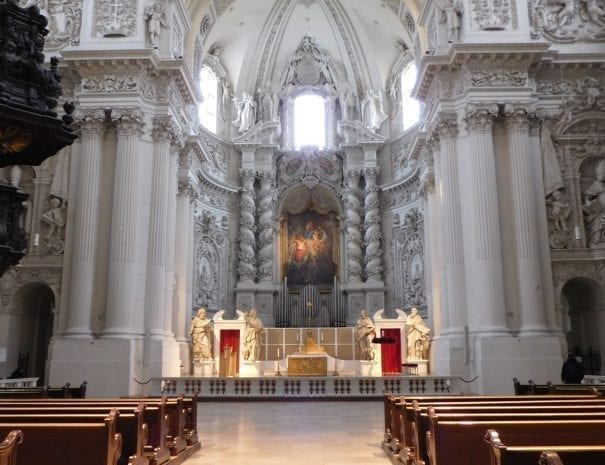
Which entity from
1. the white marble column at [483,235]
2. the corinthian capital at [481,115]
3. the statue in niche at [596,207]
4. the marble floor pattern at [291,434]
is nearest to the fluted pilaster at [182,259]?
the marble floor pattern at [291,434]

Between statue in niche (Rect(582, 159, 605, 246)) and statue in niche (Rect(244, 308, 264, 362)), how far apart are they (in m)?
11.8

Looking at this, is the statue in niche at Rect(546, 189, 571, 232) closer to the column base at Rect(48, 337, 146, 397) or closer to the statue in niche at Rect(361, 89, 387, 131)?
the column base at Rect(48, 337, 146, 397)

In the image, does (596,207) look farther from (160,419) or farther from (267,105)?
(267,105)

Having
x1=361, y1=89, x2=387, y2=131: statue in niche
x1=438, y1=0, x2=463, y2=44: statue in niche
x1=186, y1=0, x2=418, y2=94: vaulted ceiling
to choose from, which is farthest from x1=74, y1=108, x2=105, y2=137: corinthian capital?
x1=361, y1=89, x2=387, y2=131: statue in niche

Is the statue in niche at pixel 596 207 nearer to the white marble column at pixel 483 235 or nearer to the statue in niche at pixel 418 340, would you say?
the white marble column at pixel 483 235

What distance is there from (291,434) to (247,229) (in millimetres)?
19799

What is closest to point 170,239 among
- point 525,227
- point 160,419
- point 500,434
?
point 525,227

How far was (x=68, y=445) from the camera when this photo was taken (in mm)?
5020

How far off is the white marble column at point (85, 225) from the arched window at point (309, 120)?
14.6 m

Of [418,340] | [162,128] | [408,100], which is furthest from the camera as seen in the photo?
[408,100]

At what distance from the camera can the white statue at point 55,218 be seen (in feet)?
61.3

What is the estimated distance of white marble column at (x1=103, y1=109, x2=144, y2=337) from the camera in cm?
1742

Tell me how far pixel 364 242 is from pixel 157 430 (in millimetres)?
22925

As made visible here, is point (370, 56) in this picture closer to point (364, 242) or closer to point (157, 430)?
point (364, 242)
